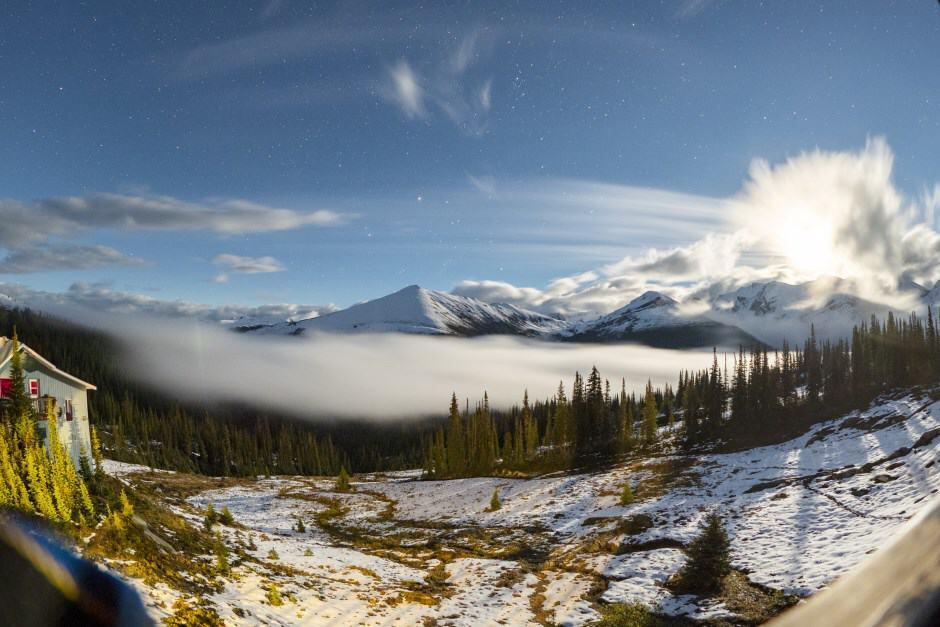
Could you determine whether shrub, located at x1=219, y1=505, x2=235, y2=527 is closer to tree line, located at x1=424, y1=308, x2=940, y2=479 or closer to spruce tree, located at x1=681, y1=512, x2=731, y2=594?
spruce tree, located at x1=681, y1=512, x2=731, y2=594

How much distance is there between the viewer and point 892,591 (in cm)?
59

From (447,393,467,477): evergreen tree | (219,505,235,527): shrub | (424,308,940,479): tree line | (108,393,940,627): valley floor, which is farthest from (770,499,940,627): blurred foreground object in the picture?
(447,393,467,477): evergreen tree

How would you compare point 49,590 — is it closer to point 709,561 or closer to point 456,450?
point 709,561

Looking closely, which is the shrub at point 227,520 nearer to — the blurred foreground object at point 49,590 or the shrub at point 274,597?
the shrub at point 274,597

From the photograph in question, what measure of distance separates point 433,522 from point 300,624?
3438 cm

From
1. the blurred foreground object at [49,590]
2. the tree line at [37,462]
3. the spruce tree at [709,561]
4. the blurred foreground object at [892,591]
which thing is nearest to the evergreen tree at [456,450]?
the spruce tree at [709,561]

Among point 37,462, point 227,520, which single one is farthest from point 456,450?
point 37,462

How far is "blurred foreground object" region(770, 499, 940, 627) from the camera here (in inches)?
21.4

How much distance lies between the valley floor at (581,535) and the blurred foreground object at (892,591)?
108 millimetres

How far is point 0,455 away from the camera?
602cm

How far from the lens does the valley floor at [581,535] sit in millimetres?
13273

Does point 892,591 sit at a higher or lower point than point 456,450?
higher

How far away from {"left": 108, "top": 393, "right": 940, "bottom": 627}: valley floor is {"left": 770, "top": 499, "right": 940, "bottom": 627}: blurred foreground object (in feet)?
0.35

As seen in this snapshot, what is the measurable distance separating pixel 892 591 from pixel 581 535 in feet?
124
